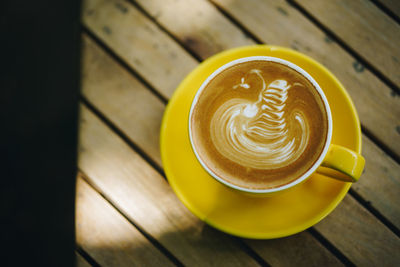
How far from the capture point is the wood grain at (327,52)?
0.85 metres

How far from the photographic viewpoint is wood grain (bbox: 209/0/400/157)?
2.79ft

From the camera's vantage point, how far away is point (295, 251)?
2.69 ft

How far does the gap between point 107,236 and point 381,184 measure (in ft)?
2.65

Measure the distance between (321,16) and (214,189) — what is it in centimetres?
62

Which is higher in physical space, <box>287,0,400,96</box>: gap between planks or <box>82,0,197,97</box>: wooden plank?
<box>287,0,400,96</box>: gap between planks

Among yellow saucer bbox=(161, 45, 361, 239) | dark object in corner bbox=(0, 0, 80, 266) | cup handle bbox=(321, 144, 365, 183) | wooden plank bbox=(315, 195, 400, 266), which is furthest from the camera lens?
dark object in corner bbox=(0, 0, 80, 266)

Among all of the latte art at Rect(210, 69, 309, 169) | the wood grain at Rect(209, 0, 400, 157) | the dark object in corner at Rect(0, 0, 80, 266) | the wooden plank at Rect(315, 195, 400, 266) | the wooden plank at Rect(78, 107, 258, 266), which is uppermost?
the wood grain at Rect(209, 0, 400, 157)

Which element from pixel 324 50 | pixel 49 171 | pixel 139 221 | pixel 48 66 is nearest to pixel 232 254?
pixel 139 221

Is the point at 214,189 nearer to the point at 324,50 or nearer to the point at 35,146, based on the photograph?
the point at 324,50

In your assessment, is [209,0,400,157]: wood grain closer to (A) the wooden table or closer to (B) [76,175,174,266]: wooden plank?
(A) the wooden table

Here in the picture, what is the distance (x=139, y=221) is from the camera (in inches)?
33.6

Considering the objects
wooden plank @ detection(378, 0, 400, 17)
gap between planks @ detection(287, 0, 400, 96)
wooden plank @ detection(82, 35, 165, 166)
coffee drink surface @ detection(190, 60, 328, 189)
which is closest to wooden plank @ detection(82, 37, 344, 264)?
wooden plank @ detection(82, 35, 165, 166)

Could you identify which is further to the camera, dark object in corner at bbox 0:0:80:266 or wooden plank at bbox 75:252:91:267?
dark object in corner at bbox 0:0:80:266

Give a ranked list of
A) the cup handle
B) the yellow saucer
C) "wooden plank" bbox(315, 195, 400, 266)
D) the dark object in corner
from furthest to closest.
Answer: the dark object in corner, "wooden plank" bbox(315, 195, 400, 266), the yellow saucer, the cup handle
